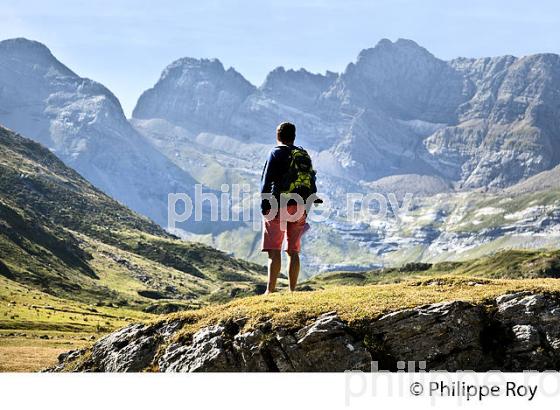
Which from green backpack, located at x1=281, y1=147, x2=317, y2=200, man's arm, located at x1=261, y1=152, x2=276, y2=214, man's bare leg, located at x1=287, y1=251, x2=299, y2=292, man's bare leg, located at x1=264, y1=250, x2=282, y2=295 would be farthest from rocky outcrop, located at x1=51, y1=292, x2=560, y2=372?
green backpack, located at x1=281, y1=147, x2=317, y2=200

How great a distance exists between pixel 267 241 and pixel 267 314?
3.39 metres

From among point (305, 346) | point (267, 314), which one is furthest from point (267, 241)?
point (305, 346)

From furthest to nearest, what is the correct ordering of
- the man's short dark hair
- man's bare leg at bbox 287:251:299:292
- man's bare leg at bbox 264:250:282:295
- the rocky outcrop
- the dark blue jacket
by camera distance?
man's bare leg at bbox 287:251:299:292
man's bare leg at bbox 264:250:282:295
the man's short dark hair
the dark blue jacket
the rocky outcrop

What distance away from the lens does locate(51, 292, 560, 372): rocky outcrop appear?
25.4 metres

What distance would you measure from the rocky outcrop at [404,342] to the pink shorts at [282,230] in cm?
352

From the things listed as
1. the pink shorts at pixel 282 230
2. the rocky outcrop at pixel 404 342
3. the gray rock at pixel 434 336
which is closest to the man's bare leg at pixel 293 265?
the pink shorts at pixel 282 230

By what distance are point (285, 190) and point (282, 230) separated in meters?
1.62

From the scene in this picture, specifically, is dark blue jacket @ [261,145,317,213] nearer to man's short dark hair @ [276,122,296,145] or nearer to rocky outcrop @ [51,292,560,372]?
man's short dark hair @ [276,122,296,145]

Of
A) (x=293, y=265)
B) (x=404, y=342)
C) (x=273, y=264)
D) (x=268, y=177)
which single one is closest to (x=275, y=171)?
(x=268, y=177)
